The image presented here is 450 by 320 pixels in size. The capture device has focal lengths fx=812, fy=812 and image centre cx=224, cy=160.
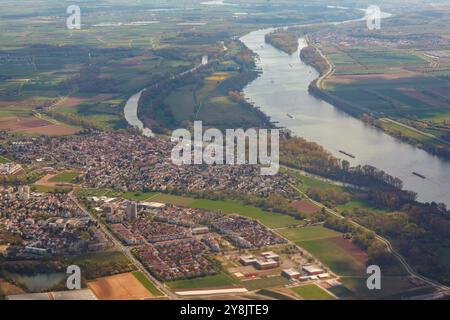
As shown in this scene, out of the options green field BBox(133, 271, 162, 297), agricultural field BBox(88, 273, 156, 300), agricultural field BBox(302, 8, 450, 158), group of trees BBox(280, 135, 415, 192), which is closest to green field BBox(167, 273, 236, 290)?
green field BBox(133, 271, 162, 297)

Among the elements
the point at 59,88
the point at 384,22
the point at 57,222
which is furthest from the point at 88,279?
the point at 384,22

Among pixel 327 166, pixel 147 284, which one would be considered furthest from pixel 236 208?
pixel 147 284

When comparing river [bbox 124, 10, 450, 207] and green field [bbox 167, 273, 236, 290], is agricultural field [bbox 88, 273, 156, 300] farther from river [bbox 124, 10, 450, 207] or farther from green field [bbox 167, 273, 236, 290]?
river [bbox 124, 10, 450, 207]

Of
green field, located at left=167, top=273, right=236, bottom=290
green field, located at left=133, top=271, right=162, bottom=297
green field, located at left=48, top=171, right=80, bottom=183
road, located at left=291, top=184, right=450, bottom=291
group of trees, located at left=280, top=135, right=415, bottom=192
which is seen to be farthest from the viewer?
green field, located at left=48, top=171, right=80, bottom=183

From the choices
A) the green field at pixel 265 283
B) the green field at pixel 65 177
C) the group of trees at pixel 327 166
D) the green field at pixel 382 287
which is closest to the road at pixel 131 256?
the green field at pixel 265 283

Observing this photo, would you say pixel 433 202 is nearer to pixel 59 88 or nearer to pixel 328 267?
pixel 328 267
